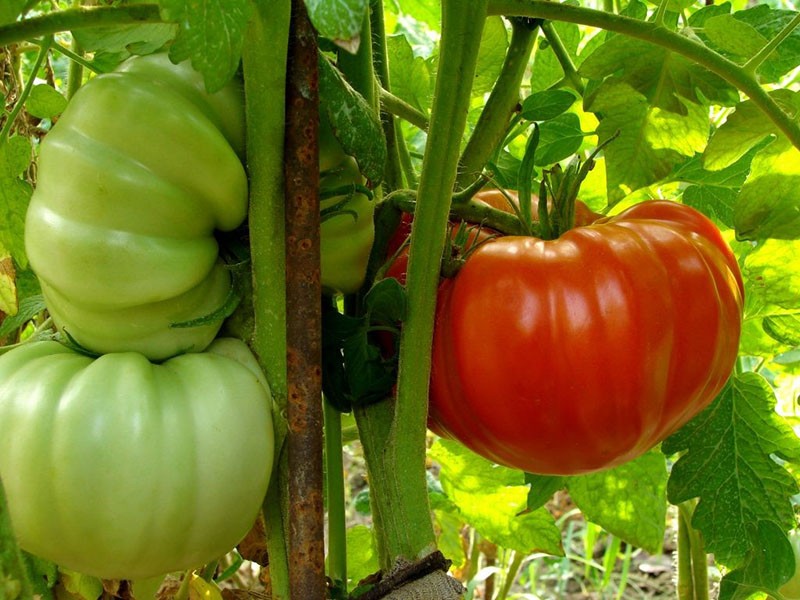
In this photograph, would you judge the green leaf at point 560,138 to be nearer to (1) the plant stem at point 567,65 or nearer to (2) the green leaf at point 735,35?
(1) the plant stem at point 567,65

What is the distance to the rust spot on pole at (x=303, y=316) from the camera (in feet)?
2.06

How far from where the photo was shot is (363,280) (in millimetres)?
786

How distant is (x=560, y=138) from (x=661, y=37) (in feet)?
0.90

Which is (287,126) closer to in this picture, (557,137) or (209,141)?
(209,141)

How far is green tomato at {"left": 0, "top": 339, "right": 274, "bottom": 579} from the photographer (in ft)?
1.90

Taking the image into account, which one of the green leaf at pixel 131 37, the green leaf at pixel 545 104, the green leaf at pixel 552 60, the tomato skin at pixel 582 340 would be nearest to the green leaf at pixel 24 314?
the green leaf at pixel 131 37

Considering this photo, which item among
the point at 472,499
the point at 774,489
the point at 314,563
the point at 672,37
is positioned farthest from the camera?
the point at 472,499

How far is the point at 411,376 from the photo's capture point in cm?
68

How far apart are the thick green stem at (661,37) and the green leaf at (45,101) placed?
0.44m

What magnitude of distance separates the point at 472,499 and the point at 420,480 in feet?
1.85

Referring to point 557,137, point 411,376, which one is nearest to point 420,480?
point 411,376

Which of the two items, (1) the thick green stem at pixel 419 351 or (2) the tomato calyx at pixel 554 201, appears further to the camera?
(2) the tomato calyx at pixel 554 201

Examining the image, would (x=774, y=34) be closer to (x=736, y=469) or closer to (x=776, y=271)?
(x=776, y=271)

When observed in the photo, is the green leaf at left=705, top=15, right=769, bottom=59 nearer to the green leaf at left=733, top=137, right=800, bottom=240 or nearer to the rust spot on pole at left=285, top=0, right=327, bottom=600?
the green leaf at left=733, top=137, right=800, bottom=240
